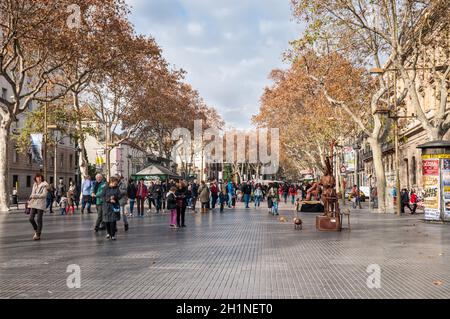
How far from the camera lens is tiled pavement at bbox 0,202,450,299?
7.09 metres

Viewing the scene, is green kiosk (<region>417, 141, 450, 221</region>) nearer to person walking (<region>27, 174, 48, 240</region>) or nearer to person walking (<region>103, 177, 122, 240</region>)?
person walking (<region>103, 177, 122, 240</region>)

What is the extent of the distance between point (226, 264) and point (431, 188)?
12.9m

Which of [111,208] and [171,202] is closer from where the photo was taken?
[111,208]

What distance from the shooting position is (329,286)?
24.2 ft

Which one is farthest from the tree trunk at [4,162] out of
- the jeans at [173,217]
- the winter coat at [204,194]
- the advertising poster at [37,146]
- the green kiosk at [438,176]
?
the green kiosk at [438,176]

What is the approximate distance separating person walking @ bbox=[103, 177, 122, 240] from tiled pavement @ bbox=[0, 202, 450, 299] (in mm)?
388

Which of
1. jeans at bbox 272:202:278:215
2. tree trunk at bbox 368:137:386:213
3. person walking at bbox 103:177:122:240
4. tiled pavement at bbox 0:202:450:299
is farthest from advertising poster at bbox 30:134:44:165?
person walking at bbox 103:177:122:240

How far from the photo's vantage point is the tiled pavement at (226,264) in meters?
7.09

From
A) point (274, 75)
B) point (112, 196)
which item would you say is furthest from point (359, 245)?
point (274, 75)

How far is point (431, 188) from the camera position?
19.8 metres

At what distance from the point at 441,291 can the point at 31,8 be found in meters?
22.6

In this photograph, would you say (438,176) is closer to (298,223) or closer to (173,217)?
(298,223)

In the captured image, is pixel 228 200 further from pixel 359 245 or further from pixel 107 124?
pixel 359 245

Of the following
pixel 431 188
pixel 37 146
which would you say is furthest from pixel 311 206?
pixel 37 146
